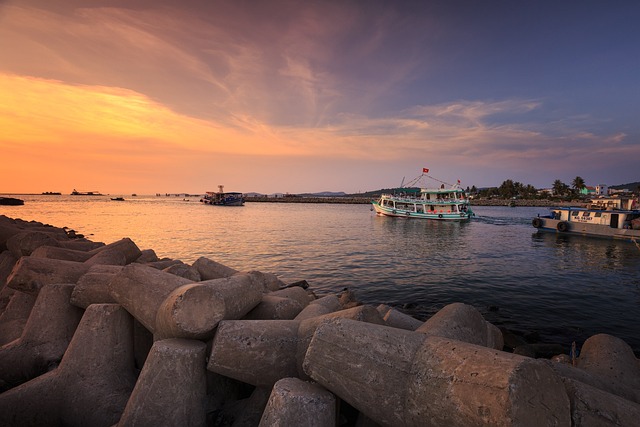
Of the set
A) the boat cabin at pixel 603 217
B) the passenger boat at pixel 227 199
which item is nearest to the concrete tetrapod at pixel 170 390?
the boat cabin at pixel 603 217

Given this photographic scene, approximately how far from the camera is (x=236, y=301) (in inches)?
177

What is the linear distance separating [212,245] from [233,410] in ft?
86.6

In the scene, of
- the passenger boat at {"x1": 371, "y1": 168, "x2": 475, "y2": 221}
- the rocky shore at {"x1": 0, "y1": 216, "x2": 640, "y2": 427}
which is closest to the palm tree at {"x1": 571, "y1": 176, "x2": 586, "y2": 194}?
the passenger boat at {"x1": 371, "y1": 168, "x2": 475, "y2": 221}

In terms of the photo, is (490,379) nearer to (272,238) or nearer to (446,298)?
(446,298)

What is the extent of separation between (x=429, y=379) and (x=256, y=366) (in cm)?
195

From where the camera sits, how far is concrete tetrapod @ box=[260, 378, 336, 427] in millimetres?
2846

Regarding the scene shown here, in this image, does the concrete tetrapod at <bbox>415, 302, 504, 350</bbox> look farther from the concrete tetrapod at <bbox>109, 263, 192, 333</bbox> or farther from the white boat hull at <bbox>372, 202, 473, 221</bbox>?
the white boat hull at <bbox>372, 202, 473, 221</bbox>

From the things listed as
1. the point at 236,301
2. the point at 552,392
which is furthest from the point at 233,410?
the point at 552,392

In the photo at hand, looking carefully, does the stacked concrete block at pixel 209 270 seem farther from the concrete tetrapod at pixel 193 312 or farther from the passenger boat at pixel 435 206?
the passenger boat at pixel 435 206

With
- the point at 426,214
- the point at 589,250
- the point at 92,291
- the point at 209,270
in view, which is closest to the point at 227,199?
the point at 426,214

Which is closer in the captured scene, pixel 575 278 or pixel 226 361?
pixel 226 361

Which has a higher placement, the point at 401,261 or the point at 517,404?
the point at 517,404

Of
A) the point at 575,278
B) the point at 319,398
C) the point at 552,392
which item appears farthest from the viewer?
the point at 575,278

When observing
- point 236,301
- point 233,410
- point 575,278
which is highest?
A: point 236,301
